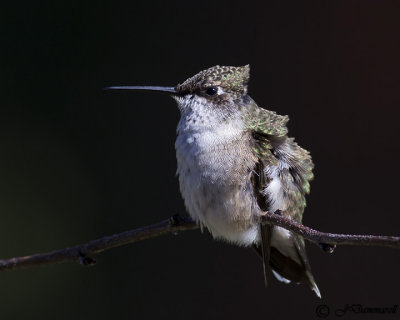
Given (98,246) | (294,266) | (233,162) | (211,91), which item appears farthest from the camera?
(294,266)

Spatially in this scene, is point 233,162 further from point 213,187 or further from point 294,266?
point 294,266

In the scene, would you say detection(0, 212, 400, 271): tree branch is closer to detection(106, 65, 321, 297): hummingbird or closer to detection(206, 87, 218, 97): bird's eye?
detection(106, 65, 321, 297): hummingbird

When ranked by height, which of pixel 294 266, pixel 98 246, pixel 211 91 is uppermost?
pixel 211 91

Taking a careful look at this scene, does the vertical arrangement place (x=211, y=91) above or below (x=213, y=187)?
above

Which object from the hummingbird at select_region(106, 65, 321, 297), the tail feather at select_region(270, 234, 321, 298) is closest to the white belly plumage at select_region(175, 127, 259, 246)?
the hummingbird at select_region(106, 65, 321, 297)

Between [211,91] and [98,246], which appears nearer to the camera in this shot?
[98,246]

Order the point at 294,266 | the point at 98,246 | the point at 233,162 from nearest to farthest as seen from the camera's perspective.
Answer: the point at 98,246, the point at 233,162, the point at 294,266

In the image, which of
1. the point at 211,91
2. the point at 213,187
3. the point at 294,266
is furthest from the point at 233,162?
the point at 294,266

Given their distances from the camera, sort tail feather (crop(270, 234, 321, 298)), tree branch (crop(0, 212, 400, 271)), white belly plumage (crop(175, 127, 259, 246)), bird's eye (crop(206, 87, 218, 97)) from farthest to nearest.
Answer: tail feather (crop(270, 234, 321, 298)) → bird's eye (crop(206, 87, 218, 97)) → white belly plumage (crop(175, 127, 259, 246)) → tree branch (crop(0, 212, 400, 271))
